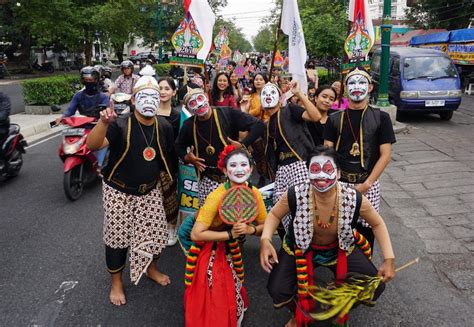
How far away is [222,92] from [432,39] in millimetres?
20248

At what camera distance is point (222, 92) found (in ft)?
20.8

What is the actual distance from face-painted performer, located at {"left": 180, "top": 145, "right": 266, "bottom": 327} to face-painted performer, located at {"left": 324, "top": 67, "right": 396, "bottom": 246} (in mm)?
945

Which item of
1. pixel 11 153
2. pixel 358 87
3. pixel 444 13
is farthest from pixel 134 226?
pixel 444 13

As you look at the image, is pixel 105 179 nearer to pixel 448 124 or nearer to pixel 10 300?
pixel 10 300

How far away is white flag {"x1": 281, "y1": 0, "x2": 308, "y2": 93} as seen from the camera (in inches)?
180

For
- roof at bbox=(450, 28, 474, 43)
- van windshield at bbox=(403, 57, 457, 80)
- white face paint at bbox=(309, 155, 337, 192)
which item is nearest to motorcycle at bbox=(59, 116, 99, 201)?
white face paint at bbox=(309, 155, 337, 192)

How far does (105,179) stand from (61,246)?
1459 mm

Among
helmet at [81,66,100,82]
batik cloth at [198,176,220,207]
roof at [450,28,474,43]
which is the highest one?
roof at [450,28,474,43]

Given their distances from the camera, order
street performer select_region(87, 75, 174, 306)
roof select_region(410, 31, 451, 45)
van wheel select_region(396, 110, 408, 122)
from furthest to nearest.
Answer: roof select_region(410, 31, 451, 45) → van wheel select_region(396, 110, 408, 122) → street performer select_region(87, 75, 174, 306)

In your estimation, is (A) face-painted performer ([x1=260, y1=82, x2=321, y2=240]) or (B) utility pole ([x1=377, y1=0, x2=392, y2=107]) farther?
(B) utility pole ([x1=377, y1=0, x2=392, y2=107])

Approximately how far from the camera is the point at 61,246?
4.38 metres

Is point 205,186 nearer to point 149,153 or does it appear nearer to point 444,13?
point 149,153

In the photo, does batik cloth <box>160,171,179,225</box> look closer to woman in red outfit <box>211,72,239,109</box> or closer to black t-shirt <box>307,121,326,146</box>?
black t-shirt <box>307,121,326,146</box>

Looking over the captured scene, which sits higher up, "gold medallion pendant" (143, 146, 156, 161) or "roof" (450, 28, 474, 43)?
"roof" (450, 28, 474, 43)
